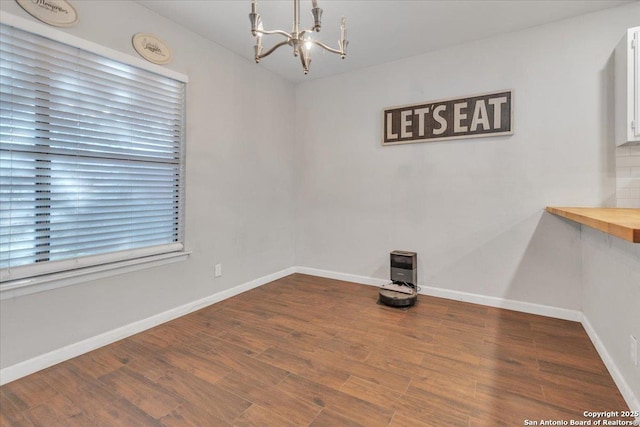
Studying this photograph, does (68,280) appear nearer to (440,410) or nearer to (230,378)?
(230,378)

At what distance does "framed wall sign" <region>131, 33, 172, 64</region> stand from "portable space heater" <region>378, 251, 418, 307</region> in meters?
2.86

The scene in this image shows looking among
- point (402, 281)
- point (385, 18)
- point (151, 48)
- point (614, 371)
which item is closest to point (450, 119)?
point (385, 18)

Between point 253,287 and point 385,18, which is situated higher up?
point 385,18

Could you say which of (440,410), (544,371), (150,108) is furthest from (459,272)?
(150,108)

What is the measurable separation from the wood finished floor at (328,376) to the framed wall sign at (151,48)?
7.36 ft

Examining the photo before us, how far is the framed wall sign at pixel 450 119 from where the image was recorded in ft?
9.60

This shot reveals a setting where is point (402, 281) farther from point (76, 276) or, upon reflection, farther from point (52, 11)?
point (52, 11)

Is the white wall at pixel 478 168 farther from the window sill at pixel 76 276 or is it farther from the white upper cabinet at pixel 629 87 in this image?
the window sill at pixel 76 276

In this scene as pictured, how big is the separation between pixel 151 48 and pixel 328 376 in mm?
2841

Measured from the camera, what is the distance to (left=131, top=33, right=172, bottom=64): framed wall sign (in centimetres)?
242

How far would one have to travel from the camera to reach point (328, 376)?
189 centimetres

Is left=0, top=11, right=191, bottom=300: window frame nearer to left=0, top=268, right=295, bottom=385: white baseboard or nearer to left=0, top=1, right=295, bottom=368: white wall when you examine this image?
left=0, top=1, right=295, bottom=368: white wall

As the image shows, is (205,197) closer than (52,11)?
No

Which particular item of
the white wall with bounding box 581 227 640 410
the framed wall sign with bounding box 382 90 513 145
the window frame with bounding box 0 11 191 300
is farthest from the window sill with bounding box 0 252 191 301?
the white wall with bounding box 581 227 640 410
